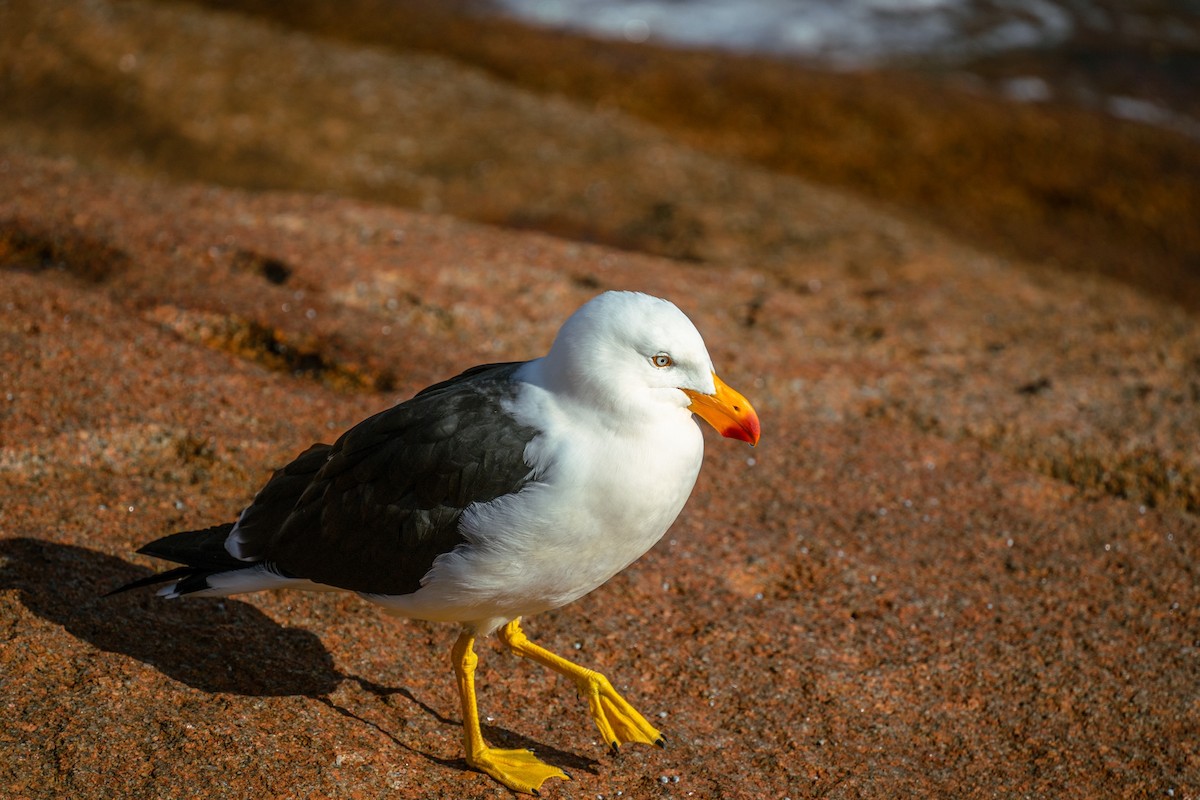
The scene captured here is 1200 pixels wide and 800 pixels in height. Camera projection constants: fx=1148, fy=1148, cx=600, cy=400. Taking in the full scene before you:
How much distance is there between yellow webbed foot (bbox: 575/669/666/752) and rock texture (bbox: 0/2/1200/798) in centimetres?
10

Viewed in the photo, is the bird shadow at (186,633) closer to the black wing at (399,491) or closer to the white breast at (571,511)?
the black wing at (399,491)

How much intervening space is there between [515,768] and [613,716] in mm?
394

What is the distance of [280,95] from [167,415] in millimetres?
6692

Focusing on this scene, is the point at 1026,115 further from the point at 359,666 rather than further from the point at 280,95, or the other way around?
the point at 359,666

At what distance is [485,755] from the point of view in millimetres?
3789

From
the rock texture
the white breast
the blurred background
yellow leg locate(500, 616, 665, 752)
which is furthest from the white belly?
the blurred background

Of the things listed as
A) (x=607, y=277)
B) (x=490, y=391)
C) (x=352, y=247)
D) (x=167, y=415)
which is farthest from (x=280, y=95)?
(x=490, y=391)

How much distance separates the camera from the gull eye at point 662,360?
359 cm

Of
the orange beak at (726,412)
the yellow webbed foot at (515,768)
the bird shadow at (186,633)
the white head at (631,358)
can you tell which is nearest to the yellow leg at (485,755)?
the yellow webbed foot at (515,768)

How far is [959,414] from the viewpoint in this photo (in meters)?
6.37

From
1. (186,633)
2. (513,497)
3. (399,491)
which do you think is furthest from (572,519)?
(186,633)

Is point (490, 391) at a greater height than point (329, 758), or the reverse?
point (490, 391)

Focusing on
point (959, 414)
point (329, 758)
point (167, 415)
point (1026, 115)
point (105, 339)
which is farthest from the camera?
point (1026, 115)

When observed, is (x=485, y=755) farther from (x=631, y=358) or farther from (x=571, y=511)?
(x=631, y=358)
